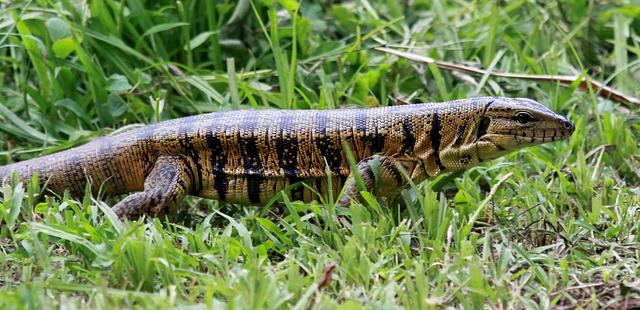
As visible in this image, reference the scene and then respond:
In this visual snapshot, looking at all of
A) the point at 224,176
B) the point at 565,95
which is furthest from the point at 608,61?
the point at 224,176

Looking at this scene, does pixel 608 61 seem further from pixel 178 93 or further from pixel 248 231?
pixel 248 231

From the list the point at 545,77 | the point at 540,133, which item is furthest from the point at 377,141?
the point at 545,77

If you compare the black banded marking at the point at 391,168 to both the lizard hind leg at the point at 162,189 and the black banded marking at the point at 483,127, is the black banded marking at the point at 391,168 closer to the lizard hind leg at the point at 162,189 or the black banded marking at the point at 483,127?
the black banded marking at the point at 483,127

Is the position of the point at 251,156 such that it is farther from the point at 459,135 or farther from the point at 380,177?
the point at 459,135

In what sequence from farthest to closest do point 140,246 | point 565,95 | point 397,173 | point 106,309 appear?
point 565,95, point 397,173, point 140,246, point 106,309

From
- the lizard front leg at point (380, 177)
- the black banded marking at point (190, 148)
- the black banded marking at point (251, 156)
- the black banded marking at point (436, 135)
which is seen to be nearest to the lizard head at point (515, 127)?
the black banded marking at point (436, 135)

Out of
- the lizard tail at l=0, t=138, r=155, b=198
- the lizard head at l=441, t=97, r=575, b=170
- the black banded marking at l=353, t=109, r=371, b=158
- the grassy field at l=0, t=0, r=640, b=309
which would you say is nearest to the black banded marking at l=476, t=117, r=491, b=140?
the lizard head at l=441, t=97, r=575, b=170

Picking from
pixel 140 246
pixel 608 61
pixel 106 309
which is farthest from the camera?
pixel 608 61
